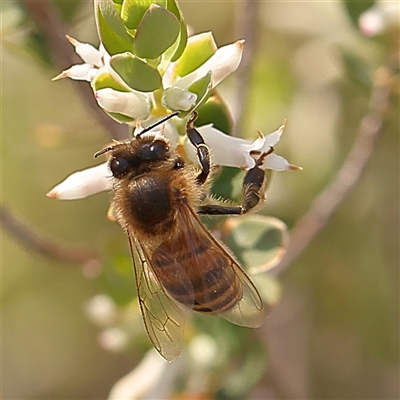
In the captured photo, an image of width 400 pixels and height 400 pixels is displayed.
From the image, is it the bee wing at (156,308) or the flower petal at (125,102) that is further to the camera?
the bee wing at (156,308)

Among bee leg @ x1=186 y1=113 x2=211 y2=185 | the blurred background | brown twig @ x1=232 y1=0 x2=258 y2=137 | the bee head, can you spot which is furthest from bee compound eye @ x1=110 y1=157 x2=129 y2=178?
the blurred background

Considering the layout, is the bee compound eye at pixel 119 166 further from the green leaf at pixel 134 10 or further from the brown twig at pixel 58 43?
the brown twig at pixel 58 43

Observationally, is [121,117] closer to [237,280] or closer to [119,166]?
[119,166]

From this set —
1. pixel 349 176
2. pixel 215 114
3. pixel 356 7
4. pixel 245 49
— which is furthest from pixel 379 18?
pixel 215 114

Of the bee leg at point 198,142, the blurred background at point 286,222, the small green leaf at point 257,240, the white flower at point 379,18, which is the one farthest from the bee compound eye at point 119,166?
the blurred background at point 286,222

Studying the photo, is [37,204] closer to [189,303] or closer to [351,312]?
[351,312]

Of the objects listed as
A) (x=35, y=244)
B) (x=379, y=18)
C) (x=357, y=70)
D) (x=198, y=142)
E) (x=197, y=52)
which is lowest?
(x=35, y=244)
